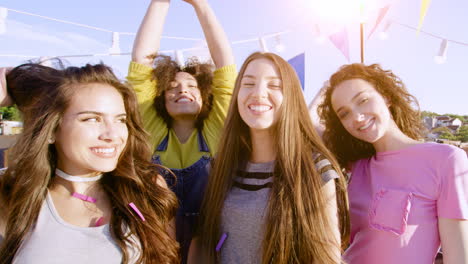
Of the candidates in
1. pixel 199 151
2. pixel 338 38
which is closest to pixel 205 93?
pixel 199 151

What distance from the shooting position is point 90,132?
128 centimetres

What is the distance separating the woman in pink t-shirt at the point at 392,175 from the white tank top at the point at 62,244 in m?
1.26

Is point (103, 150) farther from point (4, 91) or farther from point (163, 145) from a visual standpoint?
point (163, 145)

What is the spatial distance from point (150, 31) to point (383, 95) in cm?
156

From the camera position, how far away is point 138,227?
1365 millimetres

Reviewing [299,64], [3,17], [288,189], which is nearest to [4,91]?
[288,189]

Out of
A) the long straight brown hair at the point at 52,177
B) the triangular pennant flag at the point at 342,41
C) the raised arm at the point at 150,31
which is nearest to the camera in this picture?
the long straight brown hair at the point at 52,177

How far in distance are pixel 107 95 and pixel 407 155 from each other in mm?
1609

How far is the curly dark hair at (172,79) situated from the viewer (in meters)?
2.05

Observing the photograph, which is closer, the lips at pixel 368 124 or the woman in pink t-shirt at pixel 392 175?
the woman in pink t-shirt at pixel 392 175

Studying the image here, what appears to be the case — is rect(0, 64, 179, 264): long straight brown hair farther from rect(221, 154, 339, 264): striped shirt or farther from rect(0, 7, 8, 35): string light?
rect(0, 7, 8, 35): string light

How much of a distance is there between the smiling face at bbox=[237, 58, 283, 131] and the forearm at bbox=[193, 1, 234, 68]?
542mm

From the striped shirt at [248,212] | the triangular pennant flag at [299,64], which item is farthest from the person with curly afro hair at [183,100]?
the triangular pennant flag at [299,64]

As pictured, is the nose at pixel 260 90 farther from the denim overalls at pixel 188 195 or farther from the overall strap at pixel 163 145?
the overall strap at pixel 163 145
